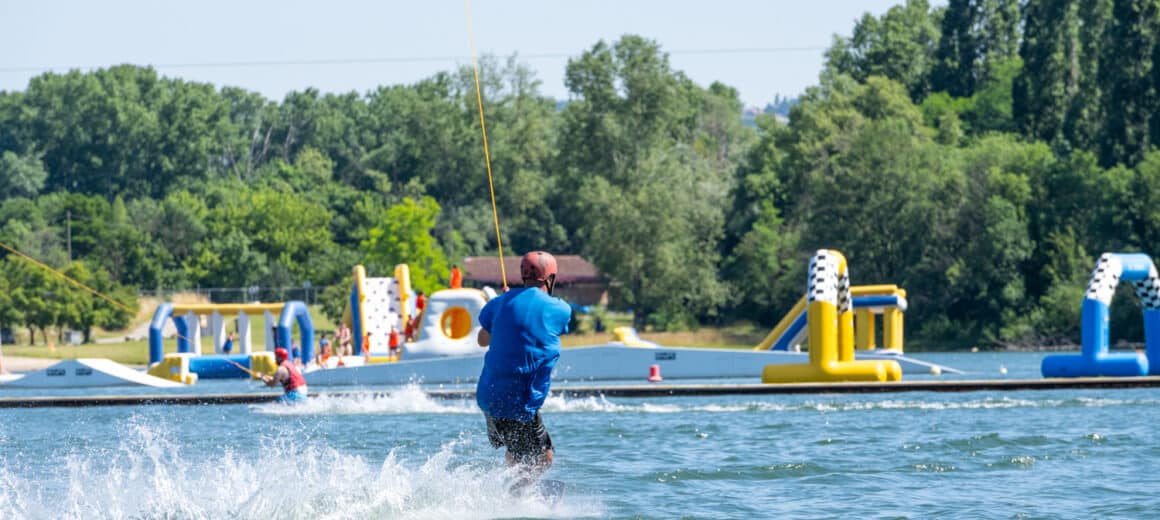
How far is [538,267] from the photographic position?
407 inches

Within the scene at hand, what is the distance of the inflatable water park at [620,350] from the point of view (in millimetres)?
28188

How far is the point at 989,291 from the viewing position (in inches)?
2613

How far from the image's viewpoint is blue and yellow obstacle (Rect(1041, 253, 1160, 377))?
2806 cm

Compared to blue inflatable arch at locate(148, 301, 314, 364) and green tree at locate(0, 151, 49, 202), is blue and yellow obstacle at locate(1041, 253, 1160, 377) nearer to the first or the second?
blue inflatable arch at locate(148, 301, 314, 364)

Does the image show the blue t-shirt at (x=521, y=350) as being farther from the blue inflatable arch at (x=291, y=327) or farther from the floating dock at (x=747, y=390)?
the blue inflatable arch at (x=291, y=327)

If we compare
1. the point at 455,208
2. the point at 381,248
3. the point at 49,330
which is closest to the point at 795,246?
the point at 381,248

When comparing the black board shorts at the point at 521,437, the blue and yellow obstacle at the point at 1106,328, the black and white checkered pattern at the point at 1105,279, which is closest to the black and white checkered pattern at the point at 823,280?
the blue and yellow obstacle at the point at 1106,328

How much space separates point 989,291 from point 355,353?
116ft

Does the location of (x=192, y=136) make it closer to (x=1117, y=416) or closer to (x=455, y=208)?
(x=455, y=208)

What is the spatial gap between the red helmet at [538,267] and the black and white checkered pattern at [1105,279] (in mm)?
20021

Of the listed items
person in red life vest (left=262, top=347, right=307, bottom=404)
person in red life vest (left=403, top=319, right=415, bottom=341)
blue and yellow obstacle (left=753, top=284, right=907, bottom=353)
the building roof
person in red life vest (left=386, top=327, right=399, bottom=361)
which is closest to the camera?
person in red life vest (left=262, top=347, right=307, bottom=404)

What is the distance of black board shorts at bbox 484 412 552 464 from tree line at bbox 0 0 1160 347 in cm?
5331

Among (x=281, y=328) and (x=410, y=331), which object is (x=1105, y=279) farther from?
(x=281, y=328)

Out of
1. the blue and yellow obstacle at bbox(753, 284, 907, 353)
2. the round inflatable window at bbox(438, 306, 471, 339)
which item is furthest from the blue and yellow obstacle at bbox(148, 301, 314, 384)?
the blue and yellow obstacle at bbox(753, 284, 907, 353)
